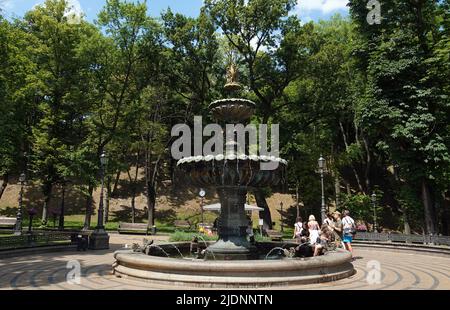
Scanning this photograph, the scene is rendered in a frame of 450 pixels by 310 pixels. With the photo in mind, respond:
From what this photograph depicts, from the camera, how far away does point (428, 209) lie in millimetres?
21547

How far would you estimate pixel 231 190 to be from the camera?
463 inches

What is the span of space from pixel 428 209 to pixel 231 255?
51.1 feet

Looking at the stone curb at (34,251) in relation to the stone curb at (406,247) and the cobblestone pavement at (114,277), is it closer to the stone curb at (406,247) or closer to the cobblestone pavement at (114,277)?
the cobblestone pavement at (114,277)

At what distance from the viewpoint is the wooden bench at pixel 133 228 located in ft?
99.0

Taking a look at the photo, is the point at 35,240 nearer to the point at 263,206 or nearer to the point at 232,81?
the point at 232,81

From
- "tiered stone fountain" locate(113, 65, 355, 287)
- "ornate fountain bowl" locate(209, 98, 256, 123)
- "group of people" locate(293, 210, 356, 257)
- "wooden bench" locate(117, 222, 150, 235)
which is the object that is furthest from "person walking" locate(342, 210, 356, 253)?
"wooden bench" locate(117, 222, 150, 235)

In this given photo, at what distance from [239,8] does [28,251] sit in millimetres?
22217

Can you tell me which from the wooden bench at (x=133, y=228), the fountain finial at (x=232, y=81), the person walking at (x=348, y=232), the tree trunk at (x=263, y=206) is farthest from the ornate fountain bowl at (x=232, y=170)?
the wooden bench at (x=133, y=228)

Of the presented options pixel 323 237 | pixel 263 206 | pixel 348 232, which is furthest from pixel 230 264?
pixel 263 206

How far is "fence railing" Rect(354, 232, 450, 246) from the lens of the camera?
17.7 metres

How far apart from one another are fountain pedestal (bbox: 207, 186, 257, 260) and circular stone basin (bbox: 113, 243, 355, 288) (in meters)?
2.41

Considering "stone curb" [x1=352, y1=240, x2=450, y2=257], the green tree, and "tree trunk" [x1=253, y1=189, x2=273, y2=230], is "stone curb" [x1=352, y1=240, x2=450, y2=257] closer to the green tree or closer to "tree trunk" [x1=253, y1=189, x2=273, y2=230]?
the green tree
